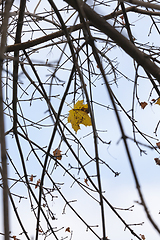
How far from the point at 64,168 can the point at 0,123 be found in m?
1.09

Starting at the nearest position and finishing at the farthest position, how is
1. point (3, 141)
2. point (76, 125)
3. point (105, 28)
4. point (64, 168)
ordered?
point (3, 141) → point (105, 28) → point (76, 125) → point (64, 168)

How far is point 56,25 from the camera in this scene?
165 cm

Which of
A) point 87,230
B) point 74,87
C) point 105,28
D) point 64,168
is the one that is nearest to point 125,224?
point 87,230

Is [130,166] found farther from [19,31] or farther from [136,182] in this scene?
[19,31]

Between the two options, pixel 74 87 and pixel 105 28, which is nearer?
pixel 105 28

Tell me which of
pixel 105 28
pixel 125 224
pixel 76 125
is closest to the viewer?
pixel 105 28

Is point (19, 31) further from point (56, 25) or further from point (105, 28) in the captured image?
point (105, 28)

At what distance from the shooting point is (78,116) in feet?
4.49

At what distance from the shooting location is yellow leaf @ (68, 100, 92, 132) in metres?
1.35

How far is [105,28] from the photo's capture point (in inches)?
37.2

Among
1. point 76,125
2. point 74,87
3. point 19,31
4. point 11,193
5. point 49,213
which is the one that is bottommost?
point 49,213

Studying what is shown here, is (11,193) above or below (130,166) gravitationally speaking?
above

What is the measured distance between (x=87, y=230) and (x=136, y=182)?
94 cm

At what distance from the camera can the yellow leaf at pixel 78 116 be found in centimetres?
135
